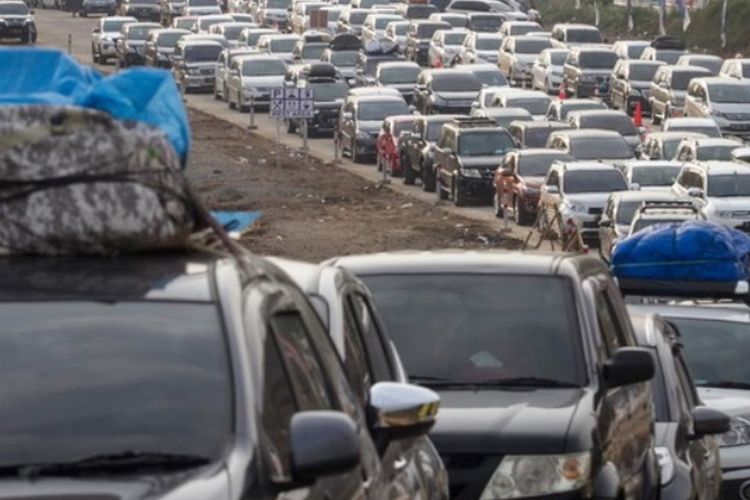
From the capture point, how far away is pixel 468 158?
45438 millimetres

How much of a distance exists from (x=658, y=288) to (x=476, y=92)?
136 feet

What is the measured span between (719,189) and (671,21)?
169 feet

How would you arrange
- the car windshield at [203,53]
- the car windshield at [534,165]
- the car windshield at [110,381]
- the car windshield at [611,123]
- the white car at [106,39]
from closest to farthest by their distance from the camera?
the car windshield at [110,381] → the car windshield at [534,165] → the car windshield at [611,123] → the car windshield at [203,53] → the white car at [106,39]

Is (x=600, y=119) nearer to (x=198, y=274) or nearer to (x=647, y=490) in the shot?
(x=647, y=490)

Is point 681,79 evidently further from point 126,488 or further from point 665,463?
point 126,488

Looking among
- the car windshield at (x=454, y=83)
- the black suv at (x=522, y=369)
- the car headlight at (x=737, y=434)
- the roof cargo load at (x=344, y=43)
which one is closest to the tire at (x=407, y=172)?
the car windshield at (x=454, y=83)

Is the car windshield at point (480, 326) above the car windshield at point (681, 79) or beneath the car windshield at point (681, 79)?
above

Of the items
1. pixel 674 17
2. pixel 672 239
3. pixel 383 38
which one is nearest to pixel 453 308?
pixel 672 239

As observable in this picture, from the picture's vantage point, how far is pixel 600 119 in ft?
162

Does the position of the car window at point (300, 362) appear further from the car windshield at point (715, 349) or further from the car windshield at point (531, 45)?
the car windshield at point (531, 45)

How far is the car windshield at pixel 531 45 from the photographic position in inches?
2697

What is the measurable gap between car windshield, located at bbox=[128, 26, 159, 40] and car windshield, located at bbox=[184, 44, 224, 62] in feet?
23.8

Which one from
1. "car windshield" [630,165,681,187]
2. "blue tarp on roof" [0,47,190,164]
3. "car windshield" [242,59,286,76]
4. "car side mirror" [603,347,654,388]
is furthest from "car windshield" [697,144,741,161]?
"blue tarp on roof" [0,47,190,164]

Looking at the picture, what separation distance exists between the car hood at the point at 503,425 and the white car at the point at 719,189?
27422 millimetres
